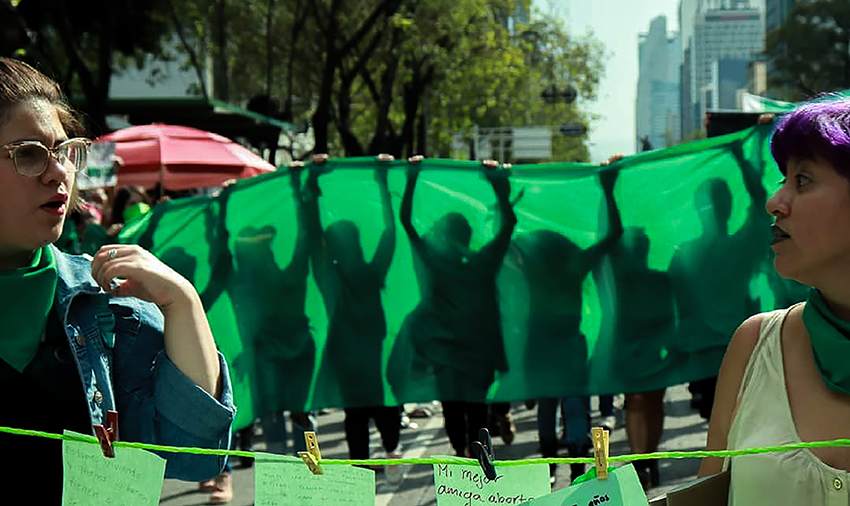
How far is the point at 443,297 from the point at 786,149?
14.6 ft

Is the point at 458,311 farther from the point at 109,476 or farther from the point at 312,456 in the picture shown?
the point at 312,456

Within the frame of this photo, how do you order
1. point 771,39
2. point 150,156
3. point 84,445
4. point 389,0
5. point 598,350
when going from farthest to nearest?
point 771,39, point 389,0, point 150,156, point 598,350, point 84,445

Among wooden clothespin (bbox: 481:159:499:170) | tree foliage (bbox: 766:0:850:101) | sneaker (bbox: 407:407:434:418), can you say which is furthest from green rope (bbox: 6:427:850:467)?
tree foliage (bbox: 766:0:850:101)

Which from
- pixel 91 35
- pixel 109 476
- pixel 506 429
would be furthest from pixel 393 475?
pixel 91 35

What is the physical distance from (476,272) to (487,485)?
4.81 metres

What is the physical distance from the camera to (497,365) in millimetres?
6750

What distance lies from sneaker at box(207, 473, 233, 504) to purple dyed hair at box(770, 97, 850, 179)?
5.61 m

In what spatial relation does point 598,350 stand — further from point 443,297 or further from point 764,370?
point 764,370

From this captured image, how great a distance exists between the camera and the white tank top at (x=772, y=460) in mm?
2291

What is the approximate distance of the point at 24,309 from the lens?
2.35m

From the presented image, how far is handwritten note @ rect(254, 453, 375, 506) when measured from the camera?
2.05 m

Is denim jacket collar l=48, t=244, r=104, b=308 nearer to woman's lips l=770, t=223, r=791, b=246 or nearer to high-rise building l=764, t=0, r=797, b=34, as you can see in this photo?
woman's lips l=770, t=223, r=791, b=246

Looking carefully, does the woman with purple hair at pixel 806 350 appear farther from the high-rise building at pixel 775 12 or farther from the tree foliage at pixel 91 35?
the high-rise building at pixel 775 12

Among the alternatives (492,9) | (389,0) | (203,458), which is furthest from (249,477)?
(492,9)
